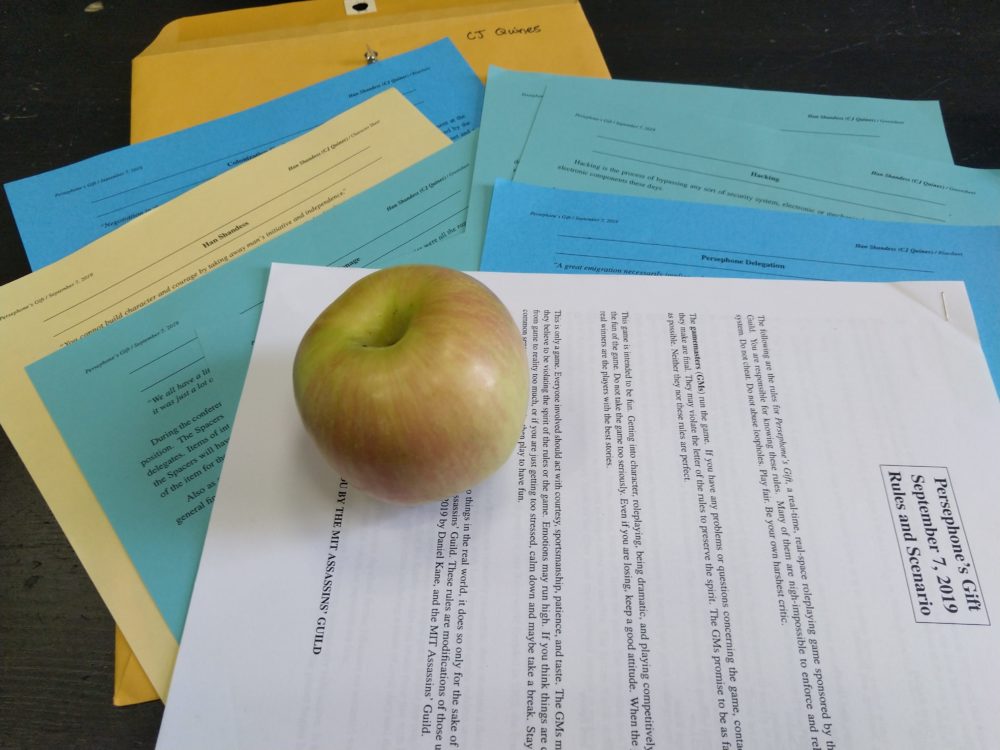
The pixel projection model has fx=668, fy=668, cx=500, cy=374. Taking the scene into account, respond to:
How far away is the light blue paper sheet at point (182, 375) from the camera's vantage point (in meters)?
0.46

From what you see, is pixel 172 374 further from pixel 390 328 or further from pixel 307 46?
pixel 307 46

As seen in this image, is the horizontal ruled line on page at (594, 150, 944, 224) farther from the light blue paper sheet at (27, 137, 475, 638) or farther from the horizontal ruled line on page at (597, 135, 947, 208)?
the light blue paper sheet at (27, 137, 475, 638)

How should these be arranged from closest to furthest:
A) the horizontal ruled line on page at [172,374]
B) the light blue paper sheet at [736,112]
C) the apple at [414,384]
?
the apple at [414,384], the horizontal ruled line on page at [172,374], the light blue paper sheet at [736,112]

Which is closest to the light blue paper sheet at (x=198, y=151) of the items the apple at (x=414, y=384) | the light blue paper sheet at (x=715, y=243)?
the light blue paper sheet at (x=715, y=243)

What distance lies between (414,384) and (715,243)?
322 millimetres

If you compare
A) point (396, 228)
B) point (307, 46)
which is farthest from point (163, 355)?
point (307, 46)

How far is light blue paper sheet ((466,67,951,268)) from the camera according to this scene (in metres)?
0.62

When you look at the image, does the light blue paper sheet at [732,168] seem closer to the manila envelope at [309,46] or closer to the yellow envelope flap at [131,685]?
the manila envelope at [309,46]

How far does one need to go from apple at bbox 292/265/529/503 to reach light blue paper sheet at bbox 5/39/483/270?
0.93ft

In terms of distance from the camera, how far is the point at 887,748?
0.38 metres

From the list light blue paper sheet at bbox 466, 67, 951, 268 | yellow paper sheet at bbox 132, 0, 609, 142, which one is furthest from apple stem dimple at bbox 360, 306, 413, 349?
yellow paper sheet at bbox 132, 0, 609, 142

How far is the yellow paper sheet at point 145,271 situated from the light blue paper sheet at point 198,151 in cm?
2

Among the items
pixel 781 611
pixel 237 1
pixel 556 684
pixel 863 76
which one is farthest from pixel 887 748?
pixel 237 1

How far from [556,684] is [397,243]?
0.37 m
